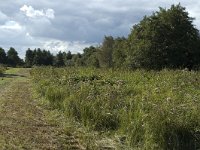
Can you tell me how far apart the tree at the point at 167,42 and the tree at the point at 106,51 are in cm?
3861

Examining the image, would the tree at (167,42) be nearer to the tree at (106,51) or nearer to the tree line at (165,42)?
the tree line at (165,42)

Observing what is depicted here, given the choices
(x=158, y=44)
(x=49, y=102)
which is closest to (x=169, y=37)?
(x=158, y=44)

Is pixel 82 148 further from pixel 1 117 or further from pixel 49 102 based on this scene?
pixel 49 102

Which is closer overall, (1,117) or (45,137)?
(45,137)

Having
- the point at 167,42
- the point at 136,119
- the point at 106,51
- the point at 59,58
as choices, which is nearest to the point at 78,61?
the point at 59,58

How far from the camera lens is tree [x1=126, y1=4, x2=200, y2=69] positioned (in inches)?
1889

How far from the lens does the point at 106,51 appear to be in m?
91.9

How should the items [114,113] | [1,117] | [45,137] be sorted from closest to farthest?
1. [45,137]
2. [114,113]
3. [1,117]

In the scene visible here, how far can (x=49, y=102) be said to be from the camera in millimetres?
14758

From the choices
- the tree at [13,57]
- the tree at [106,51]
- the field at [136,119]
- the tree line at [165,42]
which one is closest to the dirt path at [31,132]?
the field at [136,119]

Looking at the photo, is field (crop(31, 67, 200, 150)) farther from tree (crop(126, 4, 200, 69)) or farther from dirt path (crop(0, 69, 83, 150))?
tree (crop(126, 4, 200, 69))

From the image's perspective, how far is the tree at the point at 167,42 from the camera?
157 feet

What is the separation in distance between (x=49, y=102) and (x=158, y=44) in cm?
3558

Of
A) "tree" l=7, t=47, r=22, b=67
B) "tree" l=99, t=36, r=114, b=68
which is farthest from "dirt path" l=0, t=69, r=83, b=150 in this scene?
"tree" l=7, t=47, r=22, b=67
